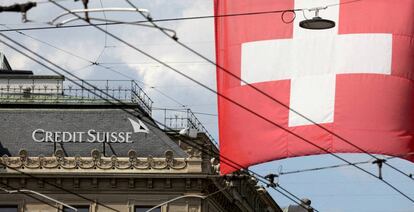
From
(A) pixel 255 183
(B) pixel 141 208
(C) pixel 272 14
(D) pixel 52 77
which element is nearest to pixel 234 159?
(C) pixel 272 14

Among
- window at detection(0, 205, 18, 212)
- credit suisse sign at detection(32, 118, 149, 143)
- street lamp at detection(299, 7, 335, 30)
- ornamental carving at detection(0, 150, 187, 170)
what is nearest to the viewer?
street lamp at detection(299, 7, 335, 30)

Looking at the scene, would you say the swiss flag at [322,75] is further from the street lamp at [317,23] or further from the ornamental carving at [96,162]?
the ornamental carving at [96,162]

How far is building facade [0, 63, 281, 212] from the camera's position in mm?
90250

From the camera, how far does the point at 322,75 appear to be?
36.2 metres

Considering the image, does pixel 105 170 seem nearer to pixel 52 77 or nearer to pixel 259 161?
pixel 52 77

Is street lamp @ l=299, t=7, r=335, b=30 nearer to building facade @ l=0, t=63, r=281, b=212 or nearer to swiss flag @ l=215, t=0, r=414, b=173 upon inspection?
swiss flag @ l=215, t=0, r=414, b=173

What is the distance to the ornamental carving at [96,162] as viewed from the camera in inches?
3558

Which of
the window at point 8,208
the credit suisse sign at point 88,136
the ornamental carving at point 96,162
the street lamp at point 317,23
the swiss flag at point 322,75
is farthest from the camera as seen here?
the credit suisse sign at point 88,136

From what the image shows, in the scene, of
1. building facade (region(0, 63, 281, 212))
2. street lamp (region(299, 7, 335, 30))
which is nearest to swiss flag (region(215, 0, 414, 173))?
street lamp (region(299, 7, 335, 30))

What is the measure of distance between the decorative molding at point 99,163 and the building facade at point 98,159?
51mm

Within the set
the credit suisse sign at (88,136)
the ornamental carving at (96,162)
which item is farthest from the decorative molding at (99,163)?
the credit suisse sign at (88,136)

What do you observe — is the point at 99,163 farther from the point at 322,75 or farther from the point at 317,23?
the point at 317,23

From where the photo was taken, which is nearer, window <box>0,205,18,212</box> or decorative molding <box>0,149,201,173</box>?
window <box>0,205,18,212</box>

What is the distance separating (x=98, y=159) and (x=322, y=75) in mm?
55054
